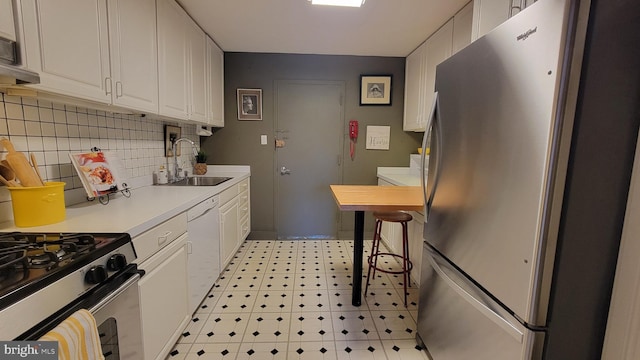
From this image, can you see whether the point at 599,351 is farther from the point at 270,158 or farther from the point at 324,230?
the point at 270,158

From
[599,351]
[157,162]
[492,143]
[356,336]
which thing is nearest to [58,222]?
[157,162]

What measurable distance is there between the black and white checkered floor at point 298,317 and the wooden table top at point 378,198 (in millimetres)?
865

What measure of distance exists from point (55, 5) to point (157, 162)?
4.98 ft

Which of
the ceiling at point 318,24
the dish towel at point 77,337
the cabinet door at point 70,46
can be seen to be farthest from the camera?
the ceiling at point 318,24

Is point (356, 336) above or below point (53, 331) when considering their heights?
below

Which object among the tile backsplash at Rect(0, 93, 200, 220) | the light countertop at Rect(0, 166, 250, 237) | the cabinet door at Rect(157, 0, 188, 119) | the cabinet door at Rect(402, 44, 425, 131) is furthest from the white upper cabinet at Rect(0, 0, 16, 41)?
the cabinet door at Rect(402, 44, 425, 131)

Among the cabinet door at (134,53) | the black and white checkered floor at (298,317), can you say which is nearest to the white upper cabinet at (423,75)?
the black and white checkered floor at (298,317)

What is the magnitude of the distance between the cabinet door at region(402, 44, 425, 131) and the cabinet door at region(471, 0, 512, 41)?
1310 mm

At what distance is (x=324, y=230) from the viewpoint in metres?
3.72

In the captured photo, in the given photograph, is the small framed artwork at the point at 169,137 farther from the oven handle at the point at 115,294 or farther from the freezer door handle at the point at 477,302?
the freezer door handle at the point at 477,302

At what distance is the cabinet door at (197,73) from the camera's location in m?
2.48

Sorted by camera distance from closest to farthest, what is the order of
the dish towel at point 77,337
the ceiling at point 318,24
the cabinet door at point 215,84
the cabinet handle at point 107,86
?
the dish towel at point 77,337
the cabinet handle at point 107,86
the ceiling at point 318,24
the cabinet door at point 215,84

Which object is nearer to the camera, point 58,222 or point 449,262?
point 58,222

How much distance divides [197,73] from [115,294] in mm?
2221
